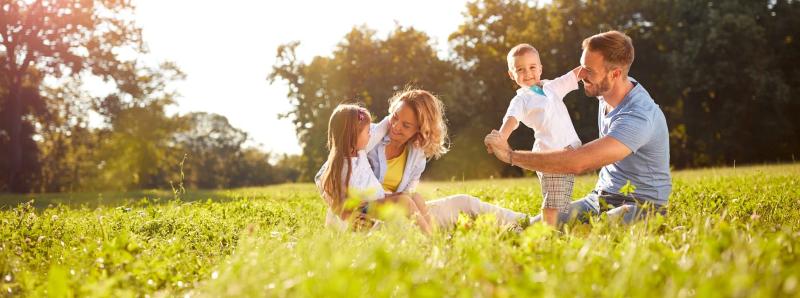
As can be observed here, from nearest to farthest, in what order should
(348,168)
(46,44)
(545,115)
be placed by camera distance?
(348,168) → (545,115) → (46,44)

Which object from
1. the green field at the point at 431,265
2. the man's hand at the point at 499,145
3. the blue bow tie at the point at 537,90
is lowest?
the green field at the point at 431,265

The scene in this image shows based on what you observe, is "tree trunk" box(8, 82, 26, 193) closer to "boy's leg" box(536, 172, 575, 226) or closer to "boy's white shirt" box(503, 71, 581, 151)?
"boy's white shirt" box(503, 71, 581, 151)

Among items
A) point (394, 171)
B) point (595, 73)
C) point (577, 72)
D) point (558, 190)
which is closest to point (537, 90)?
point (577, 72)

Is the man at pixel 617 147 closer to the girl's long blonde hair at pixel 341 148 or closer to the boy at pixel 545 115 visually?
the boy at pixel 545 115

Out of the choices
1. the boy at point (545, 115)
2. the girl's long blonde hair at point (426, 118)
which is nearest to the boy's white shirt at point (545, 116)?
the boy at point (545, 115)

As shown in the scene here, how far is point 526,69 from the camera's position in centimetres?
695

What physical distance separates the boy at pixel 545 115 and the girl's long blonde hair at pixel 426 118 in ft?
2.11

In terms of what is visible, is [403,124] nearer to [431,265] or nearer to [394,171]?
[394,171]

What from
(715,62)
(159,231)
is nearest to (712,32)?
(715,62)

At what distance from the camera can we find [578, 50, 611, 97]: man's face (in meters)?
6.07

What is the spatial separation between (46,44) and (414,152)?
28023 millimetres

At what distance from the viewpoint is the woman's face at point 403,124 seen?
6531mm

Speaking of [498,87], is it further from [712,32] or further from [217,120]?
[217,120]

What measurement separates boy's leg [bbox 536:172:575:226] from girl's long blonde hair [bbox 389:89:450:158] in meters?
1.16
